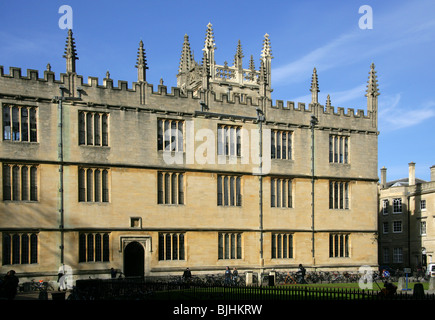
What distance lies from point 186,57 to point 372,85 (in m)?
29.6

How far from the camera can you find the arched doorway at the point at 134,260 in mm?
35250

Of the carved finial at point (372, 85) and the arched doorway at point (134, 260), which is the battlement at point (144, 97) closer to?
the carved finial at point (372, 85)

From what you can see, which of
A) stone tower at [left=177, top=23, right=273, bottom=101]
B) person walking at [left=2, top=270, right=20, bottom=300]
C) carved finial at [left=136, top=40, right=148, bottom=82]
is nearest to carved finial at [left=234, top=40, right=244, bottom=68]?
stone tower at [left=177, top=23, right=273, bottom=101]

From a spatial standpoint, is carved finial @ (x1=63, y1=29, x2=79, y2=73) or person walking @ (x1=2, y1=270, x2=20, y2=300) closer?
person walking @ (x1=2, y1=270, x2=20, y2=300)


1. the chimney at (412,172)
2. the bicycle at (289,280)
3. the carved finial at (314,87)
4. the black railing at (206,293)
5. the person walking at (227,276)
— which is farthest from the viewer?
the chimney at (412,172)

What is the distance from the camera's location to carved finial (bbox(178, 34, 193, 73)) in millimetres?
68375

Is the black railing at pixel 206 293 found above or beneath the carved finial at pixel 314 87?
beneath

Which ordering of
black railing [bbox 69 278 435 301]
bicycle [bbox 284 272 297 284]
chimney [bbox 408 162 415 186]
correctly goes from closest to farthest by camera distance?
black railing [bbox 69 278 435 301] → bicycle [bbox 284 272 297 284] → chimney [bbox 408 162 415 186]

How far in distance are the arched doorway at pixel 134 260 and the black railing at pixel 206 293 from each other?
555 centimetres

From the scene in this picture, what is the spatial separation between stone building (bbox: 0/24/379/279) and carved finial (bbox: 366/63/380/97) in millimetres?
164

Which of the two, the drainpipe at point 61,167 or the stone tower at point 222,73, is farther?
the stone tower at point 222,73

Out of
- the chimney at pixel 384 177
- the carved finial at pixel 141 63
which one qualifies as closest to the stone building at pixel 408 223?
the chimney at pixel 384 177

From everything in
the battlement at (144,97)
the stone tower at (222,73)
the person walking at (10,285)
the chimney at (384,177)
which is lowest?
the person walking at (10,285)

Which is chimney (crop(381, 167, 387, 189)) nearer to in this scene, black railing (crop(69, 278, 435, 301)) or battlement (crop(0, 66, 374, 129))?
battlement (crop(0, 66, 374, 129))
